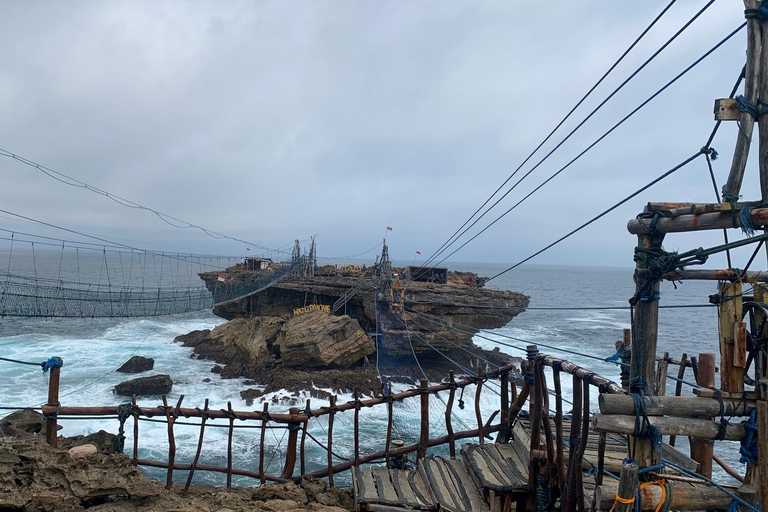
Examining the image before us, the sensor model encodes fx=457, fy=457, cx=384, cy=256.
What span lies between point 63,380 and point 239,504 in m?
23.8

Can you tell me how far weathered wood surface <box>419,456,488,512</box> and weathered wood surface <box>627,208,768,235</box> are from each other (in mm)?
4052

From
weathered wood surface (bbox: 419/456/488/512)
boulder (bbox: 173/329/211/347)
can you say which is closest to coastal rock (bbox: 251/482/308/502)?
weathered wood surface (bbox: 419/456/488/512)

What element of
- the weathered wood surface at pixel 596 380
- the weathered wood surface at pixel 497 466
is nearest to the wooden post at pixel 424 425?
the weathered wood surface at pixel 497 466

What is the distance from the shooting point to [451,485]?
6.41 meters

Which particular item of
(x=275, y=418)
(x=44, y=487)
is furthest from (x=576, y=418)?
(x=44, y=487)

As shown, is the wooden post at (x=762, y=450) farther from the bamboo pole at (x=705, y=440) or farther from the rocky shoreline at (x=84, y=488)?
the rocky shoreline at (x=84, y=488)

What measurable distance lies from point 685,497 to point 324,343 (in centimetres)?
2063

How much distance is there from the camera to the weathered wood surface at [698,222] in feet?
12.2

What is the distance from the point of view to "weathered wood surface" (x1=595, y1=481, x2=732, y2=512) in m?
3.85

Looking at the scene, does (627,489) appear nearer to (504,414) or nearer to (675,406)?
(675,406)

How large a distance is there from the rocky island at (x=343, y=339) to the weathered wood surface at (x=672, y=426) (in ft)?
53.7

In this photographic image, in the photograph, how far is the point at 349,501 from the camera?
266 inches

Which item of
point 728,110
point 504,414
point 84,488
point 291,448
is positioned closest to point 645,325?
point 728,110

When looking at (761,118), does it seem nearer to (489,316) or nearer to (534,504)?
(534,504)
